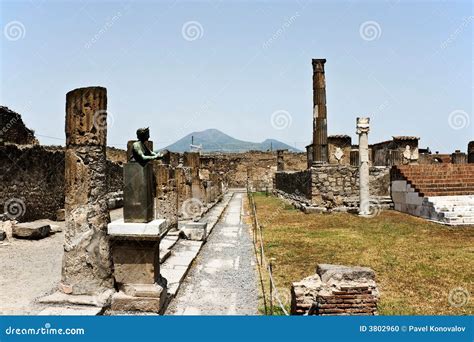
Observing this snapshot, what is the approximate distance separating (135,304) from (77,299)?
0.69 meters

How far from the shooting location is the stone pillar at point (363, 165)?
16.1 metres

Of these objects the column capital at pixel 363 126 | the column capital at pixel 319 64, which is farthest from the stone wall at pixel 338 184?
the column capital at pixel 319 64

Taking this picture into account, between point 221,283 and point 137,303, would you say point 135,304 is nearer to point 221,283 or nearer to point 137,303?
point 137,303

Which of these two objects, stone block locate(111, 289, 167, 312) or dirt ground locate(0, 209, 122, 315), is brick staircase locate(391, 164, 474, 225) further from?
dirt ground locate(0, 209, 122, 315)

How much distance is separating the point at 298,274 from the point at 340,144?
26477 millimetres

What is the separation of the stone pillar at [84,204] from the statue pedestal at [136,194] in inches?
15.2

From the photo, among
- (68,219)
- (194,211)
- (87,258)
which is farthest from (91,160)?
(194,211)

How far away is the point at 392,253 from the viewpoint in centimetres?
858

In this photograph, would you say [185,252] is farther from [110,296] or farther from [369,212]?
[369,212]

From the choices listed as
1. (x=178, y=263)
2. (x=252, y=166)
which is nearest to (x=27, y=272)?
(x=178, y=263)

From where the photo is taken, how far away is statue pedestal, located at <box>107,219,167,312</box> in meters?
5.00

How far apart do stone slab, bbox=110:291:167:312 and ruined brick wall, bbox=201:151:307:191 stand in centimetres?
4097

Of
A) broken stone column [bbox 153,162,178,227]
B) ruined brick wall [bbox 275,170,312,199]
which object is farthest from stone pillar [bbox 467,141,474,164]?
broken stone column [bbox 153,162,178,227]

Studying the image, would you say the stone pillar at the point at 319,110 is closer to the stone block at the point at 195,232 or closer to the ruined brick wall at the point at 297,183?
the ruined brick wall at the point at 297,183
